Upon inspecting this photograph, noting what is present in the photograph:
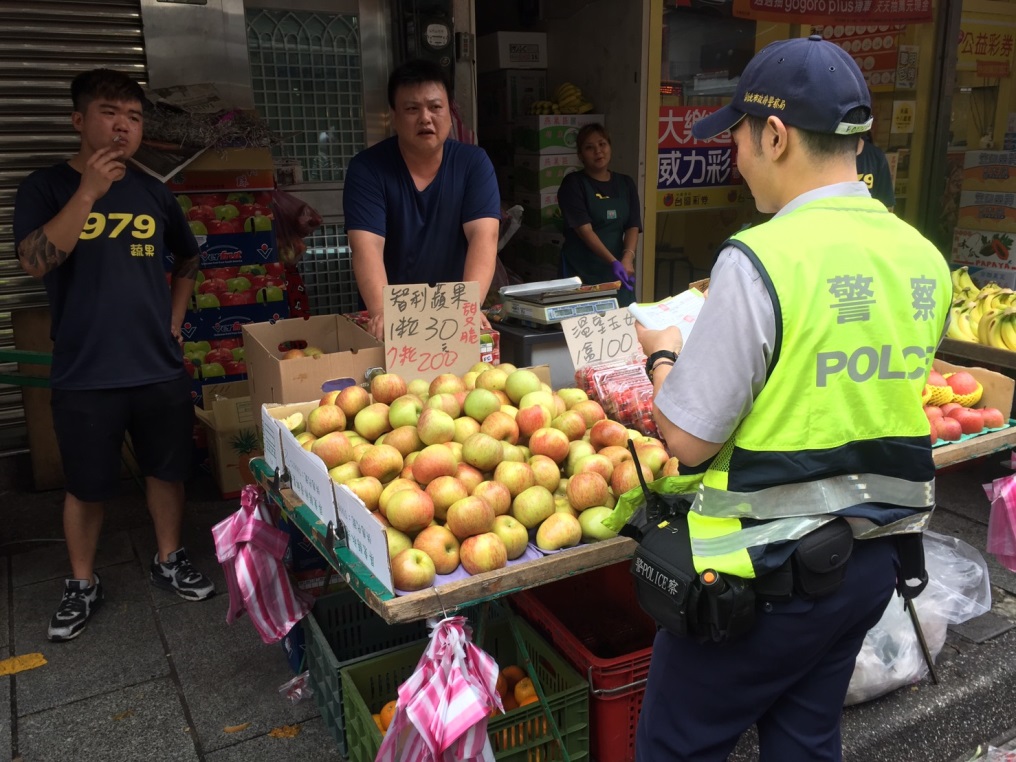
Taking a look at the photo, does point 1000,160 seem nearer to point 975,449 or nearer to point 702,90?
point 702,90

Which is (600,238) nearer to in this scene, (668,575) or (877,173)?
(877,173)

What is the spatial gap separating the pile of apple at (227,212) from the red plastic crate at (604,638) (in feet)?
10.6

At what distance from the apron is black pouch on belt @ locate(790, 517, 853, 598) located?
4650 millimetres

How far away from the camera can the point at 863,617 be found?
191 centimetres

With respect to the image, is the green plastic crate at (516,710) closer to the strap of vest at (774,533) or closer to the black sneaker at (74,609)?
the strap of vest at (774,533)

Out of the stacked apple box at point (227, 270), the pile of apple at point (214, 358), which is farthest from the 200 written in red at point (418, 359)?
the pile of apple at point (214, 358)

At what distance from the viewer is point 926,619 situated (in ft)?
11.1

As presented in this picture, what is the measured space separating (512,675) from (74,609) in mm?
2154

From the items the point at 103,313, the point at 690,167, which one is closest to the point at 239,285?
the point at 103,313

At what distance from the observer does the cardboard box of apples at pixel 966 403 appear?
121 inches

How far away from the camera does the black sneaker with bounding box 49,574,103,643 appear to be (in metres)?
3.68

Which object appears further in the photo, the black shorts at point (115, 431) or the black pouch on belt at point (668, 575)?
the black shorts at point (115, 431)

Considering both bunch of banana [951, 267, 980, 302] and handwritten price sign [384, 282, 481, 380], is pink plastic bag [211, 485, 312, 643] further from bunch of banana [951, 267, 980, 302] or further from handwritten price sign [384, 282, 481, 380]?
bunch of banana [951, 267, 980, 302]

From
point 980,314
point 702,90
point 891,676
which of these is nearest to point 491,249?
point 891,676
